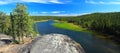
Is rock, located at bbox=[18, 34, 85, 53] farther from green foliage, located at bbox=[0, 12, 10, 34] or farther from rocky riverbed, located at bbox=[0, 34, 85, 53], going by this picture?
green foliage, located at bbox=[0, 12, 10, 34]

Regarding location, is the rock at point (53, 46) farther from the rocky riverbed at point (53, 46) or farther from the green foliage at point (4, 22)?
the green foliage at point (4, 22)

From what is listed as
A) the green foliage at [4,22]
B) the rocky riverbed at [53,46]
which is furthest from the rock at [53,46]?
the green foliage at [4,22]

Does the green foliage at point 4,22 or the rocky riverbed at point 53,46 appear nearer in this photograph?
the rocky riverbed at point 53,46

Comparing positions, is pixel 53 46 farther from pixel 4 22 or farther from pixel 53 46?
pixel 4 22

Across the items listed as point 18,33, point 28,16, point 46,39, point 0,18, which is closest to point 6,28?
point 0,18

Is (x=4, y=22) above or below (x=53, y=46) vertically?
below

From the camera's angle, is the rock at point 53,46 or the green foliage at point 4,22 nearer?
the rock at point 53,46

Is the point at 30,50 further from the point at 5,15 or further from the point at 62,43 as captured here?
the point at 5,15

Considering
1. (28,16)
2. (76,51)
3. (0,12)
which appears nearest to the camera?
(76,51)

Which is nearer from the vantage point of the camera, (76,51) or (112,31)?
(76,51)

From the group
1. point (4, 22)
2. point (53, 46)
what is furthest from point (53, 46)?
point (4, 22)

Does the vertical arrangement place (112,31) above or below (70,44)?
below
